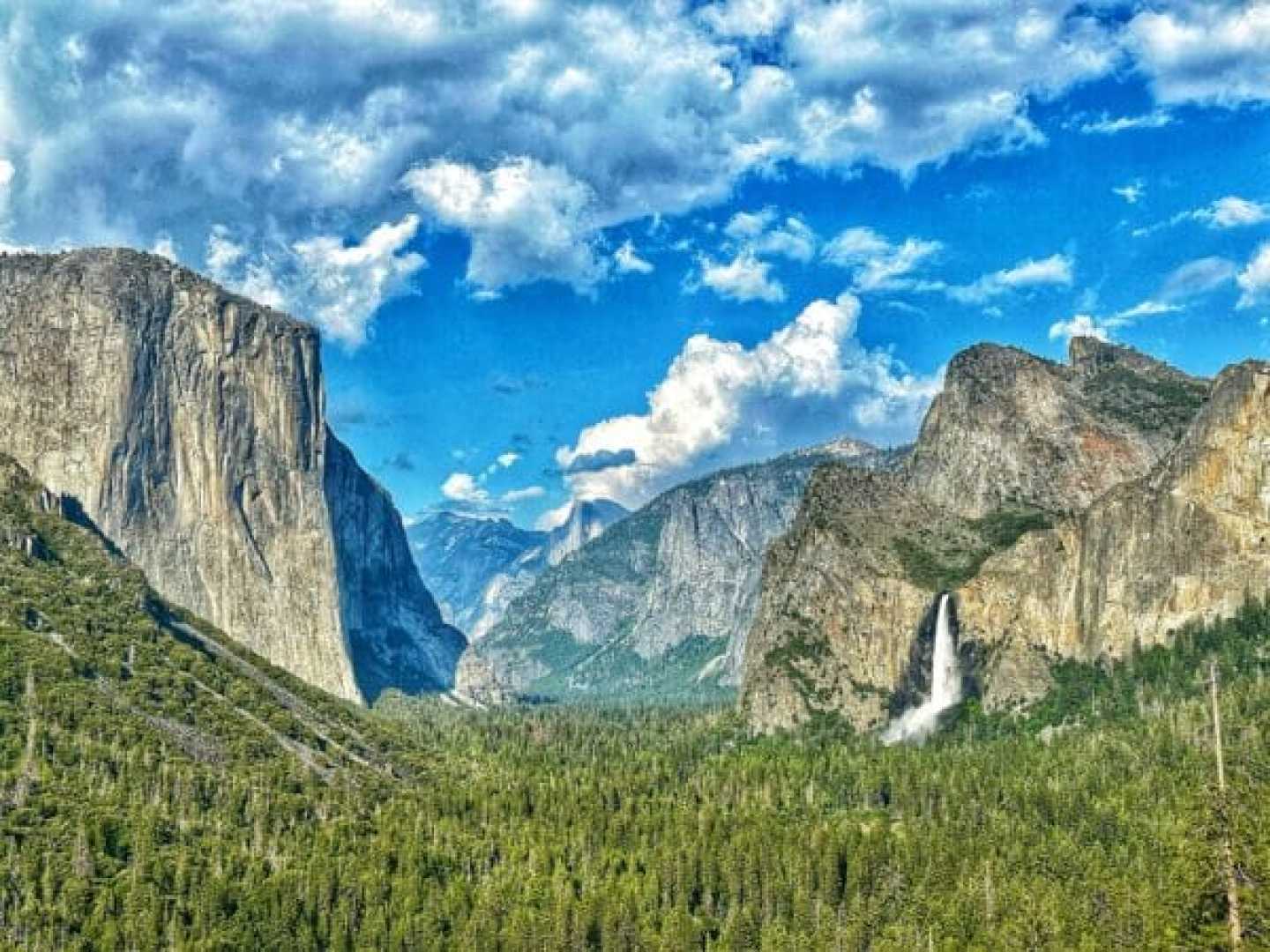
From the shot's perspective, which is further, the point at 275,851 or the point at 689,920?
the point at 275,851

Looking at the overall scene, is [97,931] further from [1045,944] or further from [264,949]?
[1045,944]

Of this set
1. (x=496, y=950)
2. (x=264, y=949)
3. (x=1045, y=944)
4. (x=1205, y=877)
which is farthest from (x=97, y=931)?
(x=1205, y=877)

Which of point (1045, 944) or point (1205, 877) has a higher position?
point (1205, 877)

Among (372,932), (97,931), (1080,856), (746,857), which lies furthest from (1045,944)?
(97,931)

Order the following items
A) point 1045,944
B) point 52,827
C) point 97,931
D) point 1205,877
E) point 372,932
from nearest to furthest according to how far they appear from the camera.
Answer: point 1205,877, point 1045,944, point 97,931, point 372,932, point 52,827

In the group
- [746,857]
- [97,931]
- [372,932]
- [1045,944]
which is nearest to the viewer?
[1045,944]

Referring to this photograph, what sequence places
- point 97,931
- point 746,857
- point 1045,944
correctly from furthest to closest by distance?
point 746,857 → point 97,931 → point 1045,944

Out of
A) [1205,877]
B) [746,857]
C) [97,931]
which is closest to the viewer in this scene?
[1205,877]

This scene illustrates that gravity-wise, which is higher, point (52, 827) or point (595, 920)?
point (52, 827)

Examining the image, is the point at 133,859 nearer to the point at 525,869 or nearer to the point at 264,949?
the point at 264,949
